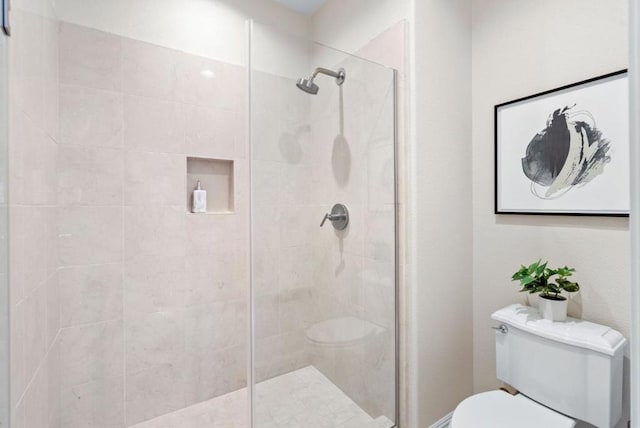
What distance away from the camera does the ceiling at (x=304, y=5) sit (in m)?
2.04

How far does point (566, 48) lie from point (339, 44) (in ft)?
A: 3.74

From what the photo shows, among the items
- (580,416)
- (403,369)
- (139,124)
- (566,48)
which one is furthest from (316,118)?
(580,416)

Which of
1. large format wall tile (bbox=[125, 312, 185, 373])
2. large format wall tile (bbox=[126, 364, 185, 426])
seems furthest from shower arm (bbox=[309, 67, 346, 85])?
large format wall tile (bbox=[126, 364, 185, 426])

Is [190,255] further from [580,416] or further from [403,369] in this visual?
[580,416]

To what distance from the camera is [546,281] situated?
133cm

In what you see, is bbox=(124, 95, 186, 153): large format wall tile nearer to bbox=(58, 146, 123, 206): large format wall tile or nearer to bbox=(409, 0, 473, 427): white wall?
bbox=(58, 146, 123, 206): large format wall tile

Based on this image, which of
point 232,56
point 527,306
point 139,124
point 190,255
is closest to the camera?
point 527,306

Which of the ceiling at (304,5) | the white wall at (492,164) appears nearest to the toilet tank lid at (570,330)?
the white wall at (492,164)

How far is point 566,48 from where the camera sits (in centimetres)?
137

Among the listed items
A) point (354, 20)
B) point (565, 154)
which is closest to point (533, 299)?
point (565, 154)

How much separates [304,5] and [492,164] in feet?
5.07

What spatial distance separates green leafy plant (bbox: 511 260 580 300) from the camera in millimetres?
1299

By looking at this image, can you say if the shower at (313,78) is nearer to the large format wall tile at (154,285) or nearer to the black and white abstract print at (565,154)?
the black and white abstract print at (565,154)

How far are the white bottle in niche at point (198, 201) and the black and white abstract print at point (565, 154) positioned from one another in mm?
1652
